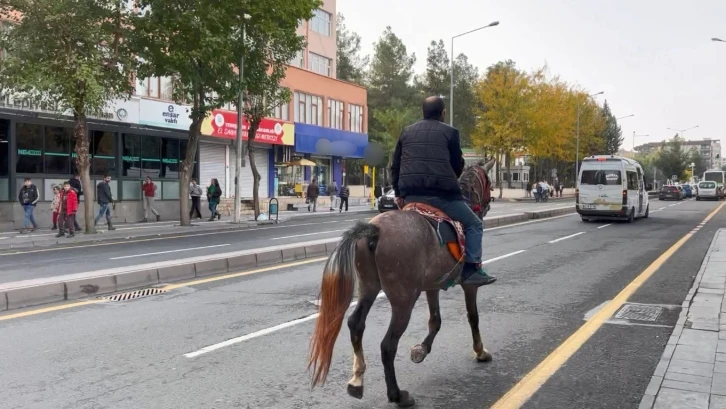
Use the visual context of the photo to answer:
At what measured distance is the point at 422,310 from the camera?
323 inches

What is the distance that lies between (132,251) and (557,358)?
12.1 metres

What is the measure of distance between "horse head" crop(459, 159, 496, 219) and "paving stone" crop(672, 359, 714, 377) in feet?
6.66

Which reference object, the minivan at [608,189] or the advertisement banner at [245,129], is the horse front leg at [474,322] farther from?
the advertisement banner at [245,129]

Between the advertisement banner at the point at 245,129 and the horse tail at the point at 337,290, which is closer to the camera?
the horse tail at the point at 337,290

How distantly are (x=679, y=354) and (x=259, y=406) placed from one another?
378cm

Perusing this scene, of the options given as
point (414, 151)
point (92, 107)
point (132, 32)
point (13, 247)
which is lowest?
point (13, 247)

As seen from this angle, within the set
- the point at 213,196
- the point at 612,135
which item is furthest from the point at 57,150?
the point at 612,135

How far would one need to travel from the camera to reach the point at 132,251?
15508mm

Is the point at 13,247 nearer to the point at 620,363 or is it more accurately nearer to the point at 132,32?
the point at 132,32

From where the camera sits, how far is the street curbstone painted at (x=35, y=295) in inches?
336

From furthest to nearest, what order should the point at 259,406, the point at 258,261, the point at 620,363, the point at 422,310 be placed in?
the point at 258,261, the point at 422,310, the point at 620,363, the point at 259,406

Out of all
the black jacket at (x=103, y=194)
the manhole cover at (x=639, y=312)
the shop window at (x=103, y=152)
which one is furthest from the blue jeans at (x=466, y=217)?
the shop window at (x=103, y=152)

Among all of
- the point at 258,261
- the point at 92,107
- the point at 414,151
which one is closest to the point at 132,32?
the point at 92,107

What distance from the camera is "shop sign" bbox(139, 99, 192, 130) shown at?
27.5 m
